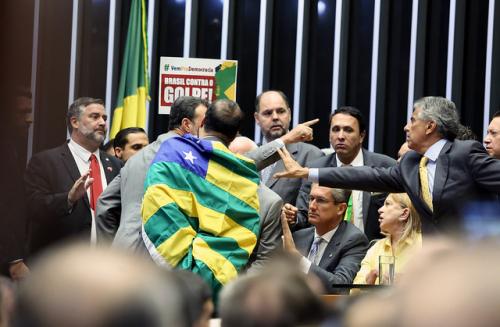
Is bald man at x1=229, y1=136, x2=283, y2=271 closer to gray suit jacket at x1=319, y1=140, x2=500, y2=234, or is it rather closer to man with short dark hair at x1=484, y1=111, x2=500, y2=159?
gray suit jacket at x1=319, y1=140, x2=500, y2=234

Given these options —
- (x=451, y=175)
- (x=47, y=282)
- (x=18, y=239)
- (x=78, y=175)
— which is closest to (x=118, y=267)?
(x=47, y=282)

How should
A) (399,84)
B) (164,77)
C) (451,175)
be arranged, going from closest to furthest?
1. (451,175)
2. (164,77)
3. (399,84)

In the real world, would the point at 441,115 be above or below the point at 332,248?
above

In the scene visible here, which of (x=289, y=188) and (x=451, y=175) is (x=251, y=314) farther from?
(x=289, y=188)

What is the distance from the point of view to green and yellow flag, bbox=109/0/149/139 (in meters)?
7.25

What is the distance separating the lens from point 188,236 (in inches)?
158

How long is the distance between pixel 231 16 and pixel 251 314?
26.8 ft

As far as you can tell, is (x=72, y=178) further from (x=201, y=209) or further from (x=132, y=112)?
(x=132, y=112)

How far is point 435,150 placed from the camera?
A: 466cm

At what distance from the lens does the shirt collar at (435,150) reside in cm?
464

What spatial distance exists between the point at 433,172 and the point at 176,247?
137 centimetres

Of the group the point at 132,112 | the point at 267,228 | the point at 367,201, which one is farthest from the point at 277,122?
the point at 132,112

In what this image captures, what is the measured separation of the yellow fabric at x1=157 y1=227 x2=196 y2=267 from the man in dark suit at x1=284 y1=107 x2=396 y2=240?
1.40 m

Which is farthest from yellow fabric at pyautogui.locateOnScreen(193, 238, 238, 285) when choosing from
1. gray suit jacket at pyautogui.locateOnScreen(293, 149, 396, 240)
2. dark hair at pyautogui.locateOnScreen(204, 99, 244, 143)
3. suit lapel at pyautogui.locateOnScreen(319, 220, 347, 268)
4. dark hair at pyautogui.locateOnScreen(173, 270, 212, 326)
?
dark hair at pyautogui.locateOnScreen(173, 270, 212, 326)
